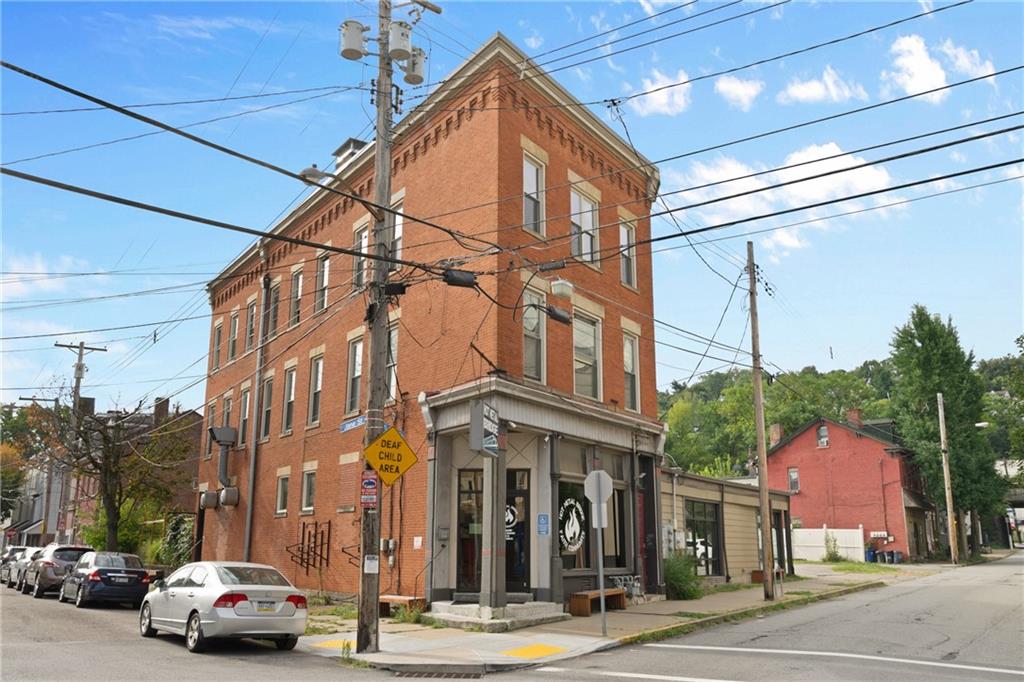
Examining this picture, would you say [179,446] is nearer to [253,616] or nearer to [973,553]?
[253,616]

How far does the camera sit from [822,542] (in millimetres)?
49406

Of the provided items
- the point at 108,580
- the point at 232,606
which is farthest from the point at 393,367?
the point at 108,580

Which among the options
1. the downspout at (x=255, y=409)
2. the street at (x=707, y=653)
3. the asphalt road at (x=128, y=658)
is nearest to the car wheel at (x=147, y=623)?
the asphalt road at (x=128, y=658)

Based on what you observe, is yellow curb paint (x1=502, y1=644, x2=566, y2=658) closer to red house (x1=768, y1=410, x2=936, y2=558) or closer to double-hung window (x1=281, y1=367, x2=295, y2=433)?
double-hung window (x1=281, y1=367, x2=295, y2=433)

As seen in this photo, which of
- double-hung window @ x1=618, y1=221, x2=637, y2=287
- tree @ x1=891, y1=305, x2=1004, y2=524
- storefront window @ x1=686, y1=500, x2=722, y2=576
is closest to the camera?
double-hung window @ x1=618, y1=221, x2=637, y2=287

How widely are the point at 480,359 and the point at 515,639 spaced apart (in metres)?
5.91

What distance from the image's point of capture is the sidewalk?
38.2ft

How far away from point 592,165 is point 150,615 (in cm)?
1535

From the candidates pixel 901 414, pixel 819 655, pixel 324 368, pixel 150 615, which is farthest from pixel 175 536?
pixel 901 414

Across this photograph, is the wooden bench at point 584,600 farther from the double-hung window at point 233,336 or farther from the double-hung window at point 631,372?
the double-hung window at point 233,336

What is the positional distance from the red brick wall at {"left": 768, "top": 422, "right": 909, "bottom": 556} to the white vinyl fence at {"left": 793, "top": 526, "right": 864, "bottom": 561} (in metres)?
1.16

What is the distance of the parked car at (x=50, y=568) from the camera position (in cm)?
2364

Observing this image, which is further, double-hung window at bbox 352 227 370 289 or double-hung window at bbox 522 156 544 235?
double-hung window at bbox 352 227 370 289

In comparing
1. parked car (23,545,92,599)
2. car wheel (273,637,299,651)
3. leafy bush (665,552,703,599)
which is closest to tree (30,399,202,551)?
parked car (23,545,92,599)
